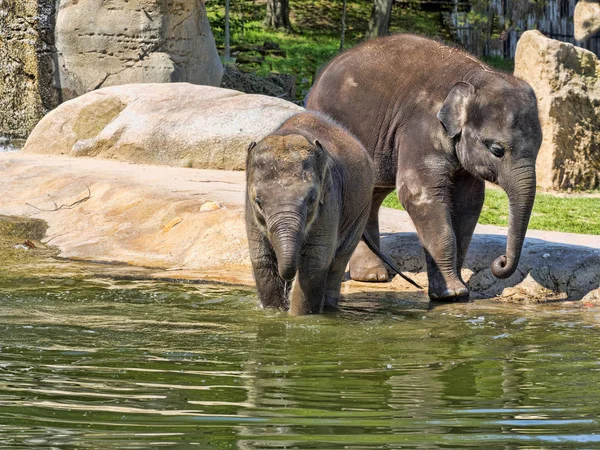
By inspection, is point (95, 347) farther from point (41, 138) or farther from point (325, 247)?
point (41, 138)

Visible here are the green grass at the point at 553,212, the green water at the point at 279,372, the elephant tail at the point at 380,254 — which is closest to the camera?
the green water at the point at 279,372

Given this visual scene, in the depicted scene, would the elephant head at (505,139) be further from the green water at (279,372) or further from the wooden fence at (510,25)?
the wooden fence at (510,25)

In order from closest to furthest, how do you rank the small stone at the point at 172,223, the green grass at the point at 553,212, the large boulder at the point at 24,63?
the small stone at the point at 172,223
the green grass at the point at 553,212
the large boulder at the point at 24,63

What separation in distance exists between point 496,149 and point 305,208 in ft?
6.64

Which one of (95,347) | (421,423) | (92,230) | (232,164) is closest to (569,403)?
(421,423)

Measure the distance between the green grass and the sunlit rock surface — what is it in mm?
1560

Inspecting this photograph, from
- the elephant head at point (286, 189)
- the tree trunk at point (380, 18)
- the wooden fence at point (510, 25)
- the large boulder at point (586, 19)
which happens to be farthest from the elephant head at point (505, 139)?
the tree trunk at point (380, 18)

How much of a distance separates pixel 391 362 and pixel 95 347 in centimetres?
154

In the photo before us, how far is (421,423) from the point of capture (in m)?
4.32

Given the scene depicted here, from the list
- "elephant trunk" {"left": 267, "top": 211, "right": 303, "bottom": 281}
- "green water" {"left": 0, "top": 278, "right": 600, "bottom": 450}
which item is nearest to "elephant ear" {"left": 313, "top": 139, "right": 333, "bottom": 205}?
"elephant trunk" {"left": 267, "top": 211, "right": 303, "bottom": 281}

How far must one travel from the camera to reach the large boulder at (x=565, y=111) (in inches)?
628

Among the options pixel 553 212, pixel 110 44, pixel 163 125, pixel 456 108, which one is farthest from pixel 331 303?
pixel 110 44

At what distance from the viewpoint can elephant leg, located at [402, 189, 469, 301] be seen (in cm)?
865

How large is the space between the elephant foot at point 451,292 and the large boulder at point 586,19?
76.5 feet
